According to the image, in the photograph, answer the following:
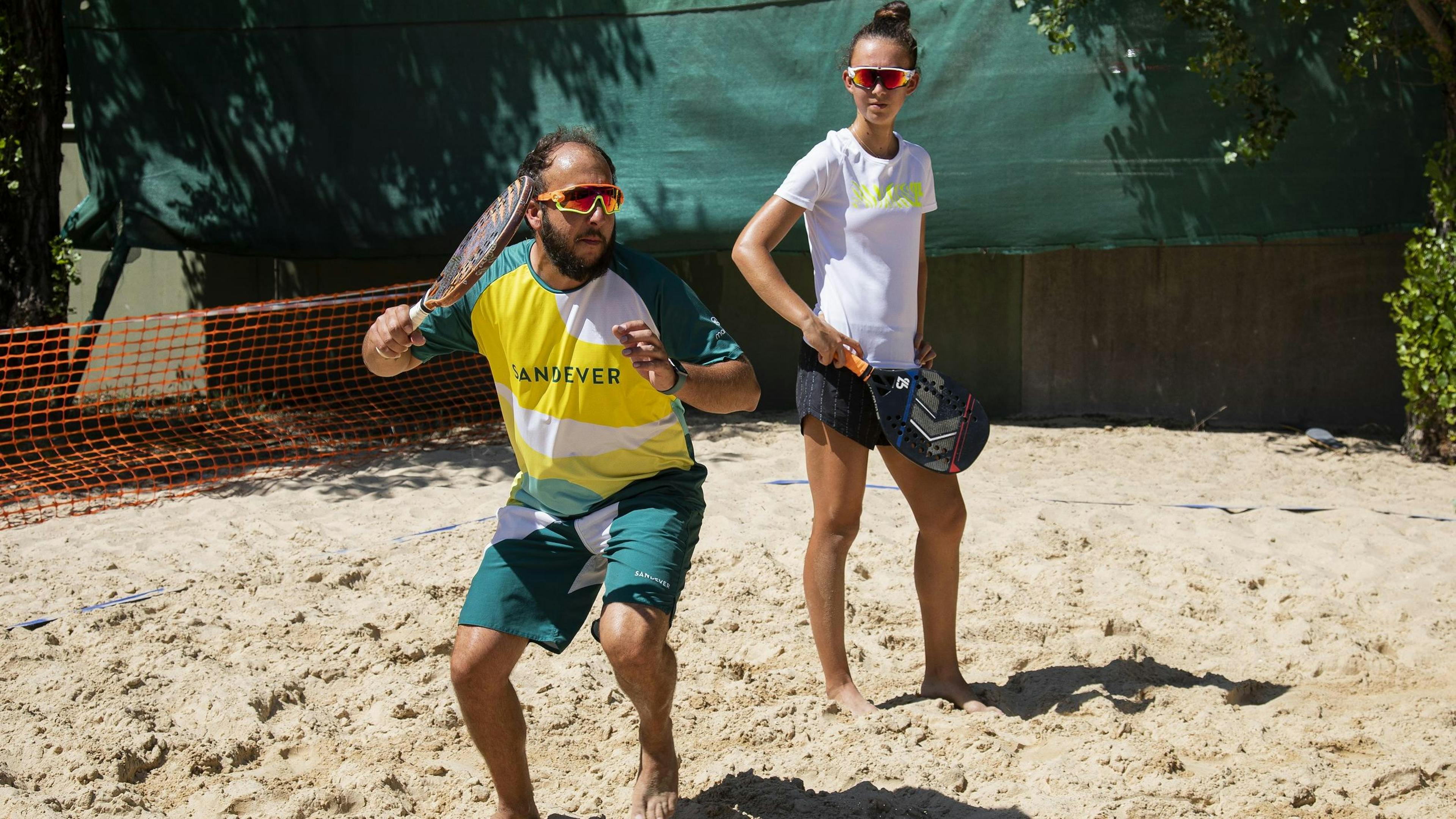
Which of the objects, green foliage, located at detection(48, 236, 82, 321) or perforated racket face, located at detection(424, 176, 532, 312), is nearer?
perforated racket face, located at detection(424, 176, 532, 312)

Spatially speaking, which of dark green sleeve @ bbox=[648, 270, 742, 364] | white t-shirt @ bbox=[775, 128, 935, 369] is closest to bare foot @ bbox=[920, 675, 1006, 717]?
white t-shirt @ bbox=[775, 128, 935, 369]

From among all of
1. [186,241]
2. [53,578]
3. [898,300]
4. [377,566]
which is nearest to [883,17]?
[898,300]

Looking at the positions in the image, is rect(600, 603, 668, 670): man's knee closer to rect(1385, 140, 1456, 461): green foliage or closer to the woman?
the woman

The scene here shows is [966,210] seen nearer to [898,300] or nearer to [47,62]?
[898,300]

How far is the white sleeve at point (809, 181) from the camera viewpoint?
11.0ft

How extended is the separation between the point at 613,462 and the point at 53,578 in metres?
2.98

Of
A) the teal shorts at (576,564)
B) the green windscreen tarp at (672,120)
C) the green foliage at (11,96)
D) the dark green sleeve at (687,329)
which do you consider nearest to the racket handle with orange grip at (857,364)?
the dark green sleeve at (687,329)

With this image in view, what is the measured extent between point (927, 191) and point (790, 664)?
162 cm

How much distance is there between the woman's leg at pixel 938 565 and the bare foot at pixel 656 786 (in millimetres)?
996

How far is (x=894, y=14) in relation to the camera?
139 inches

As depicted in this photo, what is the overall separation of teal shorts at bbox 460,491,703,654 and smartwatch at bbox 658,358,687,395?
347 millimetres

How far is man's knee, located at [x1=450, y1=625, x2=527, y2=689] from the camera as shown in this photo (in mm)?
2766

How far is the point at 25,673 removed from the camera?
3.88 meters

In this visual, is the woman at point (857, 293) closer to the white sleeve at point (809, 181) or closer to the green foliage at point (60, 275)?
the white sleeve at point (809, 181)
